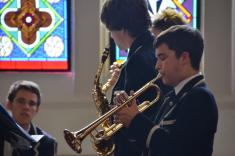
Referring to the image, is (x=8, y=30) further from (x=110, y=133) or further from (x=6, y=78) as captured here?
(x=110, y=133)

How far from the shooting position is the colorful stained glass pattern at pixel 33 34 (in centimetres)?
543

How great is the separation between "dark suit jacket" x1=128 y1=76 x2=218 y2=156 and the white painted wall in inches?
120

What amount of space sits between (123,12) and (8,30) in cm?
301

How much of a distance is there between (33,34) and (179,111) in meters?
3.54

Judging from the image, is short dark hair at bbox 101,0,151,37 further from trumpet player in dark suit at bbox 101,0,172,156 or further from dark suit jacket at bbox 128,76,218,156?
dark suit jacket at bbox 128,76,218,156

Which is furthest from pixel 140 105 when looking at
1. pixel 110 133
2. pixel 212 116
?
pixel 212 116

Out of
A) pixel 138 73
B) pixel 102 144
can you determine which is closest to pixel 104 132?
pixel 102 144

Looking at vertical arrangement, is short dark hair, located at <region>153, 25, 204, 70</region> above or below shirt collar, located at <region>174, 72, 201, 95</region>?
above

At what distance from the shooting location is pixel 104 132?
2.65 metres

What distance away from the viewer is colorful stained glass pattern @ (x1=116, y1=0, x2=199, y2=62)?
533 cm

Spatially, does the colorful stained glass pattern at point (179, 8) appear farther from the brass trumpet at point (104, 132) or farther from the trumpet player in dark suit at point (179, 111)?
the trumpet player in dark suit at point (179, 111)

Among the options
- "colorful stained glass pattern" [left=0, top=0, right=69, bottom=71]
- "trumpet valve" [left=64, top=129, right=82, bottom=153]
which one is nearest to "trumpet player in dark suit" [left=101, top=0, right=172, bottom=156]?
"trumpet valve" [left=64, top=129, right=82, bottom=153]

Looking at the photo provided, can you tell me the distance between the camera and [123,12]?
8.74ft

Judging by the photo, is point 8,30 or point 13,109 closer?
point 13,109
